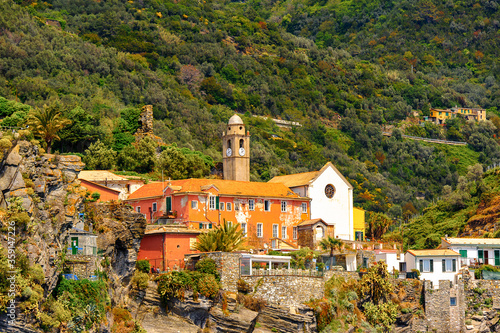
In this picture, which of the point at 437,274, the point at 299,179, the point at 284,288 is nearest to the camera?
the point at 284,288

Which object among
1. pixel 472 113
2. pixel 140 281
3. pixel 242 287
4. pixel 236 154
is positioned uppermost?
pixel 472 113

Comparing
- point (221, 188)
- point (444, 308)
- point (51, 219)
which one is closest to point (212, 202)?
point (221, 188)

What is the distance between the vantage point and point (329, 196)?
8038 cm

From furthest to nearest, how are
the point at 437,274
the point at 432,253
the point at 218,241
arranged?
1. the point at 432,253
2. the point at 437,274
3. the point at 218,241

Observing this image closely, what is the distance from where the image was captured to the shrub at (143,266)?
196 ft

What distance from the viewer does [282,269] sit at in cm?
6291

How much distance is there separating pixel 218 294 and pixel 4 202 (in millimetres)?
18446

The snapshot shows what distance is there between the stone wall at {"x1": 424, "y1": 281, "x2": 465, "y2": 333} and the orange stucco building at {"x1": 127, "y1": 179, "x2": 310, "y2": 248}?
13414 mm

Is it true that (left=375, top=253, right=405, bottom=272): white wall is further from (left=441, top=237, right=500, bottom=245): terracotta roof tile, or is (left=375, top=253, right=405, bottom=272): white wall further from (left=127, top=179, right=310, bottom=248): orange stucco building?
(left=127, top=179, right=310, bottom=248): orange stucco building

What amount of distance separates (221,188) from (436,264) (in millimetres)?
19640

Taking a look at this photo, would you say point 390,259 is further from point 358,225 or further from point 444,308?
point 358,225

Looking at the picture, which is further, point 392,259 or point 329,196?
point 329,196

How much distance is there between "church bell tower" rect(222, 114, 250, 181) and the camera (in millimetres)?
86500

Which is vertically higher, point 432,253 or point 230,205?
point 230,205
